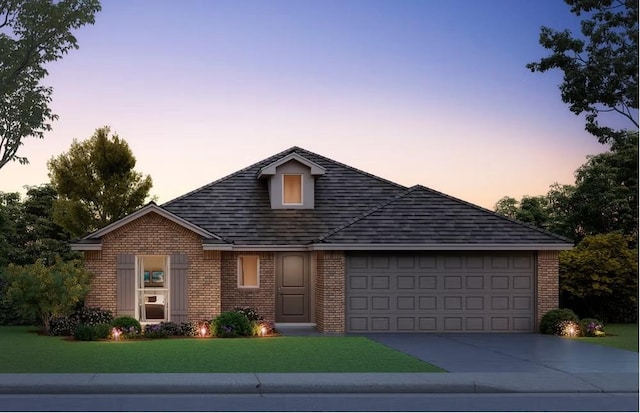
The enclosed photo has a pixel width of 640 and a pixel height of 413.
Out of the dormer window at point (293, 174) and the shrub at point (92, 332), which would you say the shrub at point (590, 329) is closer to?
the dormer window at point (293, 174)

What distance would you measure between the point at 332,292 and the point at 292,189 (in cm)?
615

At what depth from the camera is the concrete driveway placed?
745 inches

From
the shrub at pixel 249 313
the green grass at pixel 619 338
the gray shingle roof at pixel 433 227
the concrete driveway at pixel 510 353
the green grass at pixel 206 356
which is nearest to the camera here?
the green grass at pixel 206 356

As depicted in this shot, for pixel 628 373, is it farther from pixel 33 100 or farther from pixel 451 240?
pixel 33 100

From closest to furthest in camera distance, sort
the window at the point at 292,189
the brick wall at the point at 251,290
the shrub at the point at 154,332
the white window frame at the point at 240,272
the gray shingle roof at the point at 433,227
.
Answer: the shrub at the point at 154,332
the gray shingle roof at the point at 433,227
the brick wall at the point at 251,290
the white window frame at the point at 240,272
the window at the point at 292,189

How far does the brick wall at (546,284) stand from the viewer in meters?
28.6

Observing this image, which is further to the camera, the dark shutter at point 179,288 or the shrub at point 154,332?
the dark shutter at point 179,288

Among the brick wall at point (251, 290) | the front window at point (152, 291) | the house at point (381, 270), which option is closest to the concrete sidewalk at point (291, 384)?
the house at point (381, 270)

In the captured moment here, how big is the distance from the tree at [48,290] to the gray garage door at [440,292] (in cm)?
823

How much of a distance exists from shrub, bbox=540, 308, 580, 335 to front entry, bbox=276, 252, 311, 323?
7.75m

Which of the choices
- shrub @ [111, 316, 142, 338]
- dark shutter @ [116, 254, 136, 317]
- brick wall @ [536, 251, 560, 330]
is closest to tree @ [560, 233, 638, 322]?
brick wall @ [536, 251, 560, 330]

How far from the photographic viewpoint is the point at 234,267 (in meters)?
30.4

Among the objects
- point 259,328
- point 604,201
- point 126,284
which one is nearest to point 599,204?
point 604,201

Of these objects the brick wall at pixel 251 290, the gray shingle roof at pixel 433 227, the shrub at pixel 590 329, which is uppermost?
the gray shingle roof at pixel 433 227
